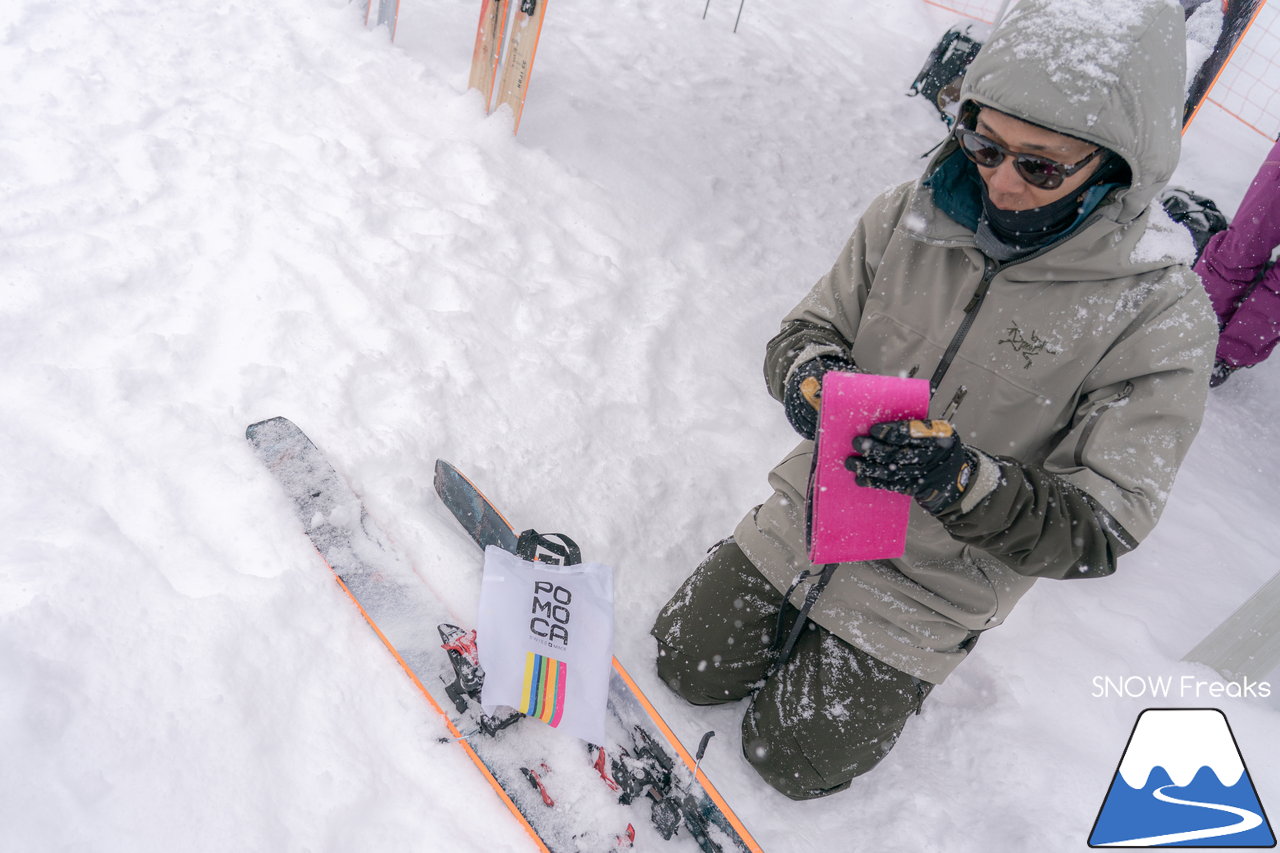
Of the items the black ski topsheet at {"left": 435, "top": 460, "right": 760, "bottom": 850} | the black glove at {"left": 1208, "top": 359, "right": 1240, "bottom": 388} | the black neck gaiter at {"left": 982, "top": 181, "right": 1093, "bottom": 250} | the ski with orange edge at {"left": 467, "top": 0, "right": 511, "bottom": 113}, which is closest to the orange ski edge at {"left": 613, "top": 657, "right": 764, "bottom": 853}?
the black ski topsheet at {"left": 435, "top": 460, "right": 760, "bottom": 850}

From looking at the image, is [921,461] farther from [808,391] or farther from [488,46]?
[488,46]

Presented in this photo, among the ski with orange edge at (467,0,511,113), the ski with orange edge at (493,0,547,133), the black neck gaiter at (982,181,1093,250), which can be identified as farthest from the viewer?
the ski with orange edge at (467,0,511,113)

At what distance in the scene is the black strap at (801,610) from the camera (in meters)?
2.16

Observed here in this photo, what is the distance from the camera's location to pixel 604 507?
9.21ft

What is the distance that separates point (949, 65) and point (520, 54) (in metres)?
3.72

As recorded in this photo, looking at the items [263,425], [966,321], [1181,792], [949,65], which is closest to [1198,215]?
[949,65]

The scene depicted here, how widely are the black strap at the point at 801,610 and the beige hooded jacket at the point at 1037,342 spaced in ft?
0.09

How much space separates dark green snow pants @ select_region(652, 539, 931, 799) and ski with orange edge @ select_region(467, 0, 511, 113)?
118 inches

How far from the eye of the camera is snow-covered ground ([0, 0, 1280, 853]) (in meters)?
1.80

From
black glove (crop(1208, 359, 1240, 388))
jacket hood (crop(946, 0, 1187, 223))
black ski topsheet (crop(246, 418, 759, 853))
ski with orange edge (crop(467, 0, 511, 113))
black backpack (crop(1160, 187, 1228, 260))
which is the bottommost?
black ski topsheet (crop(246, 418, 759, 853))

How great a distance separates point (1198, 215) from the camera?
14.3 ft

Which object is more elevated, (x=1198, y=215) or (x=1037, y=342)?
(x=1037, y=342)

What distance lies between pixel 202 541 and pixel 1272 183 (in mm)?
4681

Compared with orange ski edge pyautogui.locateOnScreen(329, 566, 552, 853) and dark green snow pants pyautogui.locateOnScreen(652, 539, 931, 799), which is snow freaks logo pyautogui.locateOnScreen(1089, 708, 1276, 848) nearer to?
dark green snow pants pyautogui.locateOnScreen(652, 539, 931, 799)
